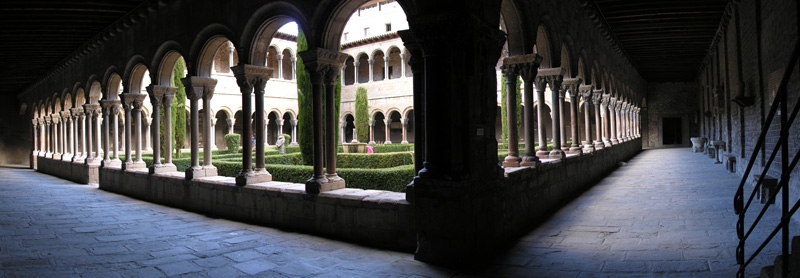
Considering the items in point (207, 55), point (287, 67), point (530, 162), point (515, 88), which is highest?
point (287, 67)

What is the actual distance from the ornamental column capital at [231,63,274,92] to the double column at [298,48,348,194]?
1237mm

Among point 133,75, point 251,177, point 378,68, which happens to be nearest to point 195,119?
point 251,177

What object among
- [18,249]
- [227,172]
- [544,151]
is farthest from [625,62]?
[18,249]

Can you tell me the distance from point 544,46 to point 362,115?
18.4 metres

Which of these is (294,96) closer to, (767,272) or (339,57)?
(339,57)

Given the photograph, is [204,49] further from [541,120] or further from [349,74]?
[349,74]

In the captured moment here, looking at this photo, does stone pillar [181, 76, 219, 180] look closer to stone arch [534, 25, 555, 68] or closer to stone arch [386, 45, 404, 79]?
stone arch [534, 25, 555, 68]

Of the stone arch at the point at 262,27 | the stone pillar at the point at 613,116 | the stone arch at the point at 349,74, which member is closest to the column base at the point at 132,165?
the stone arch at the point at 262,27

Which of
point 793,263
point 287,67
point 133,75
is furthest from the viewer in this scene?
point 287,67

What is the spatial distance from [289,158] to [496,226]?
8.48 metres

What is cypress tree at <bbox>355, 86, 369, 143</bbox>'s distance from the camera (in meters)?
25.5

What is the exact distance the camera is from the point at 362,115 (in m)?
25.6

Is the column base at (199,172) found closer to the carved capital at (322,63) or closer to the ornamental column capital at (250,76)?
the ornamental column capital at (250,76)

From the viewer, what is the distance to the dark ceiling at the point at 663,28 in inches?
386
